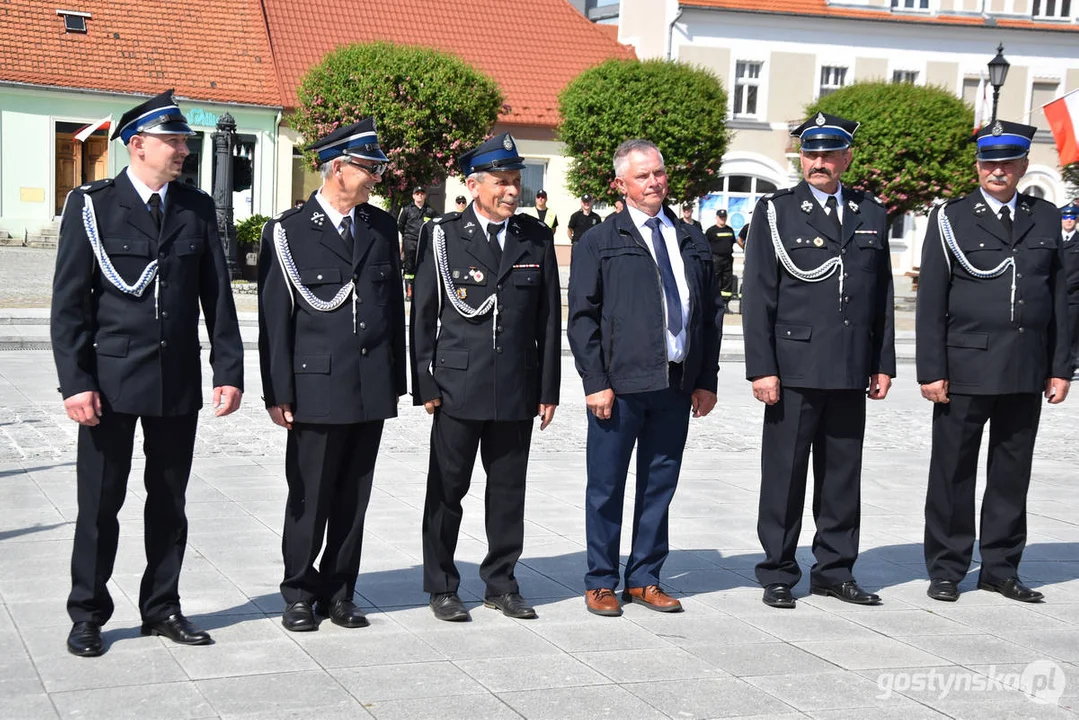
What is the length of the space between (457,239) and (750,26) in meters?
38.4

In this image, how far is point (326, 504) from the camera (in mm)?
5883

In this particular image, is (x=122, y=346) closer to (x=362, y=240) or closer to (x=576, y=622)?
(x=362, y=240)

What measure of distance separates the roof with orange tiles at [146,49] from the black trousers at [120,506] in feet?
110

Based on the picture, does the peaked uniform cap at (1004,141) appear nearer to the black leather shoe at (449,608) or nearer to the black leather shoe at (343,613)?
the black leather shoe at (449,608)

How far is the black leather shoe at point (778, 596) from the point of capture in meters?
6.39

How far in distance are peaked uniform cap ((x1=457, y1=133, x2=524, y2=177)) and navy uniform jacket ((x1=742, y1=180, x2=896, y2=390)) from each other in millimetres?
1185

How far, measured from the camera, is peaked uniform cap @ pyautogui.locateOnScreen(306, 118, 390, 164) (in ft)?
18.8

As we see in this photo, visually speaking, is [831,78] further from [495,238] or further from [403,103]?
[495,238]

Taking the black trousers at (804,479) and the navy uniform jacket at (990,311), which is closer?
the black trousers at (804,479)

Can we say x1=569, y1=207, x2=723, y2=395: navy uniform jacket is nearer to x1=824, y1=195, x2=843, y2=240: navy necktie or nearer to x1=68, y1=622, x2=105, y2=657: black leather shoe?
x1=824, y1=195, x2=843, y2=240: navy necktie

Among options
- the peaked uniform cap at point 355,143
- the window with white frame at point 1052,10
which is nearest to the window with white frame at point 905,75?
the window with white frame at point 1052,10

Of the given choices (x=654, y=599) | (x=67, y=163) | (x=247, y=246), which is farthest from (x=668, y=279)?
(x=67, y=163)

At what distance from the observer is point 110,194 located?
5.42 m

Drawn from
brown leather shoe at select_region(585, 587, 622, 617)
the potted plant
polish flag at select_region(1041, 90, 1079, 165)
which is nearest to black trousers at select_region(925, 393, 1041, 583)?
brown leather shoe at select_region(585, 587, 622, 617)
